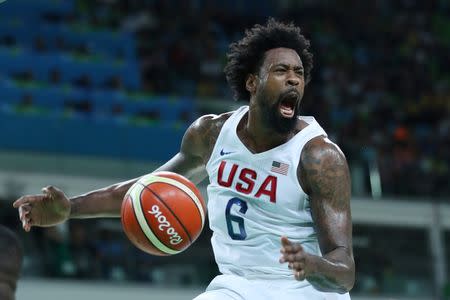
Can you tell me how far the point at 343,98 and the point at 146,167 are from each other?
20.8 ft

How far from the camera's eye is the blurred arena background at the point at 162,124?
576 inches

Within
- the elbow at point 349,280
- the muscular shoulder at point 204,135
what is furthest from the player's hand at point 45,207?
the elbow at point 349,280

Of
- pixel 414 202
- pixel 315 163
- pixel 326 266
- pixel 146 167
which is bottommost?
pixel 414 202

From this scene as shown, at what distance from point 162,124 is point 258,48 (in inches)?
385

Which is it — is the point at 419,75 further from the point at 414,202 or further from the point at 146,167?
the point at 146,167

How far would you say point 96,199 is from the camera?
22.1 feet

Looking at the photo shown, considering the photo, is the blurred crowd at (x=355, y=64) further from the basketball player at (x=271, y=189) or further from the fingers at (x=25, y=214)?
the fingers at (x=25, y=214)

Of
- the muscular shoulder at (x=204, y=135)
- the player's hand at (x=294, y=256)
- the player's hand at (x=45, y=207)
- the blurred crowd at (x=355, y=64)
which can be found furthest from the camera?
the blurred crowd at (x=355, y=64)

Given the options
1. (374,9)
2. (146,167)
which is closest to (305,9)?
(374,9)

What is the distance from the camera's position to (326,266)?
5.31 metres

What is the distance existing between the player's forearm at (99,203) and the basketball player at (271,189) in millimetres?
105

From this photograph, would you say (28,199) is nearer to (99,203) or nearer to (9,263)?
(99,203)

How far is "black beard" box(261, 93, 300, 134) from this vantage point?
6.07 metres

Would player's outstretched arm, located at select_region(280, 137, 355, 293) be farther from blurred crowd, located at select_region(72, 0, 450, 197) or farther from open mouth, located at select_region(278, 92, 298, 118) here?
blurred crowd, located at select_region(72, 0, 450, 197)
